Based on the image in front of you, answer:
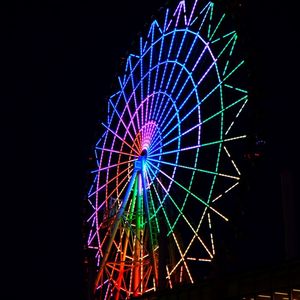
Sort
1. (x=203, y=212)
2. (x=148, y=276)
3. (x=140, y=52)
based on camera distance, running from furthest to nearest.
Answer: (x=140, y=52)
(x=148, y=276)
(x=203, y=212)

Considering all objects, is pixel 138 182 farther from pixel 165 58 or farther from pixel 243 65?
pixel 243 65

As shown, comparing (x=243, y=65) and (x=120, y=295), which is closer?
(x=243, y=65)

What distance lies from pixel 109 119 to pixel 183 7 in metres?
6.76

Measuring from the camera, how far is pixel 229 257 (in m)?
24.3

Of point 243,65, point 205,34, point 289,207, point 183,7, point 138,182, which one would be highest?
point 183,7

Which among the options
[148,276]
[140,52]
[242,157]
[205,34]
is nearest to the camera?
[242,157]

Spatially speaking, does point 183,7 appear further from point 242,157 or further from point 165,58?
point 242,157

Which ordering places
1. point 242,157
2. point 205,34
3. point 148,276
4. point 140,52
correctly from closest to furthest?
point 242,157 → point 205,34 → point 148,276 → point 140,52

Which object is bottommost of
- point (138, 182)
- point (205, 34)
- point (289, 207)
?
point (289, 207)

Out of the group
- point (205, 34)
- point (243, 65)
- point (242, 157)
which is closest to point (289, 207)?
point (242, 157)

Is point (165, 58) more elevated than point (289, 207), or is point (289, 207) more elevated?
point (165, 58)

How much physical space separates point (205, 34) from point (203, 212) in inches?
261

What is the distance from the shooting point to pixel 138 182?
31.3 metres

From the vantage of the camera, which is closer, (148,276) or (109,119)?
(148,276)
